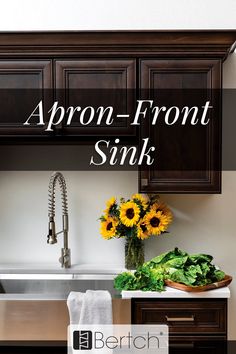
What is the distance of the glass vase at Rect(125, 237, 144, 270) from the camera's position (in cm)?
261

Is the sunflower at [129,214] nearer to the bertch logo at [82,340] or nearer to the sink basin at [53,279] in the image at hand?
the sink basin at [53,279]

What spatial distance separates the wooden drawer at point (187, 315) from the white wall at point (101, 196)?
0.55 metres

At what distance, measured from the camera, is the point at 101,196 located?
9.07ft

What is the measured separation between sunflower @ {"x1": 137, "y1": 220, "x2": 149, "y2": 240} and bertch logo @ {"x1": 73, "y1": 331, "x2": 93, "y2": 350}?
21.6 inches

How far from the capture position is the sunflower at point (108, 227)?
2.56 meters

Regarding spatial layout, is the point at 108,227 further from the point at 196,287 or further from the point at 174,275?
the point at 196,287

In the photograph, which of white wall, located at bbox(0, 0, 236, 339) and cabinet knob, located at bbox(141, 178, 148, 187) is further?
white wall, located at bbox(0, 0, 236, 339)

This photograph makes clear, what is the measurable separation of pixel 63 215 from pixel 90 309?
24.0 inches

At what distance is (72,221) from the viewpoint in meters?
2.77

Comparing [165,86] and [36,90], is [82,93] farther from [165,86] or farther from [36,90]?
[165,86]

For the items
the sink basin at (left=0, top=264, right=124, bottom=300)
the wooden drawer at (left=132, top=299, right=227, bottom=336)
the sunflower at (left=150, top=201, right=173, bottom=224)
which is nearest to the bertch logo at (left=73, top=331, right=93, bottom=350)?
the wooden drawer at (left=132, top=299, right=227, bottom=336)

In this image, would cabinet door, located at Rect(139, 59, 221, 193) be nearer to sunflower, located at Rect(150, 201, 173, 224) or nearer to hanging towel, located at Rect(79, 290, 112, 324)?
sunflower, located at Rect(150, 201, 173, 224)
